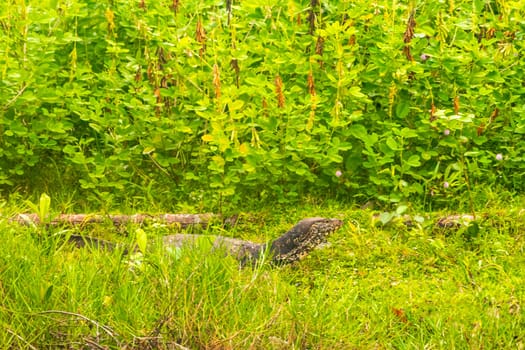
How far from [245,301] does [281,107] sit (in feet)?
5.87

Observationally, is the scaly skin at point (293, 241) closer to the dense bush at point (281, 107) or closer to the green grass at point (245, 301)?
the green grass at point (245, 301)

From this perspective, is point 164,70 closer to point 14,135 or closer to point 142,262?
point 14,135

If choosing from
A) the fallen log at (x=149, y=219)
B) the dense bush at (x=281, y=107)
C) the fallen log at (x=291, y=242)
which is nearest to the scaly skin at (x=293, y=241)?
the fallen log at (x=291, y=242)

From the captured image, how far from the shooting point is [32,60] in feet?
18.6

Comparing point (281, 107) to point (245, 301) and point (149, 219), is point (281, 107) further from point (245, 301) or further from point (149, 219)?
point (245, 301)

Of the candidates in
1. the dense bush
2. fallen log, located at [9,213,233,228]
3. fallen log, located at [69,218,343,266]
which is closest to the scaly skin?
fallen log, located at [69,218,343,266]

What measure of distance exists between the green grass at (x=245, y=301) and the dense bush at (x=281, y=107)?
919 mm

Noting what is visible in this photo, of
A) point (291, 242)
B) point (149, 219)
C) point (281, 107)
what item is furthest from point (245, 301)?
point (281, 107)

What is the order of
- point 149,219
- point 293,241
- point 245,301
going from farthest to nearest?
point 149,219 < point 293,241 < point 245,301

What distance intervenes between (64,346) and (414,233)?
2242 millimetres

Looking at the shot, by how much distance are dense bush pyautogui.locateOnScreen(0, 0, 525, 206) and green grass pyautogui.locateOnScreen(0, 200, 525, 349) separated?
0.92m

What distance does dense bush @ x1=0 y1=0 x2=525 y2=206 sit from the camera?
5.28 meters

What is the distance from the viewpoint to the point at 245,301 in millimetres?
3705

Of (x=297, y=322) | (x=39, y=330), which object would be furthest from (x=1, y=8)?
(x=297, y=322)
